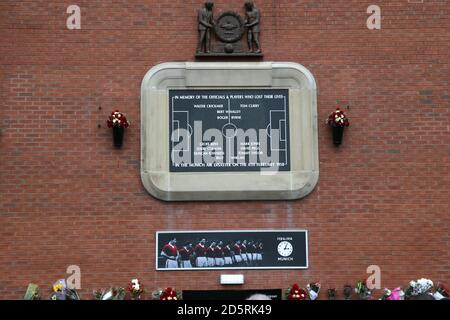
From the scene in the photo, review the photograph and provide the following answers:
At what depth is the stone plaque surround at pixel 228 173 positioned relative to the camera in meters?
13.4

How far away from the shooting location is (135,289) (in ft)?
42.2

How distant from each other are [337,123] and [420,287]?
2890 mm

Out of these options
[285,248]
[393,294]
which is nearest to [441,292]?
[393,294]

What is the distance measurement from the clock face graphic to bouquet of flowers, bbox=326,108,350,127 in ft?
6.80

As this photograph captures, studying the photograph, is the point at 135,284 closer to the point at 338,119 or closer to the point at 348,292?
the point at 348,292

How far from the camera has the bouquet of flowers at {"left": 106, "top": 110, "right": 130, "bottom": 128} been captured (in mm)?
13328

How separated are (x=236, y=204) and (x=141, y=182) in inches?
62.1

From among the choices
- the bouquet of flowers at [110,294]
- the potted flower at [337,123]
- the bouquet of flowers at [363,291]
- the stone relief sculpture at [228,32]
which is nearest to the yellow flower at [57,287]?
the bouquet of flowers at [110,294]

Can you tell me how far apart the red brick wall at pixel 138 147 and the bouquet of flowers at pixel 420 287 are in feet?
0.97

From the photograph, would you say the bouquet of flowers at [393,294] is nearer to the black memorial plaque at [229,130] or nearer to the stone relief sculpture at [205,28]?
the black memorial plaque at [229,130]

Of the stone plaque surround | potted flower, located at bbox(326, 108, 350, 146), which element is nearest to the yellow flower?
the stone plaque surround

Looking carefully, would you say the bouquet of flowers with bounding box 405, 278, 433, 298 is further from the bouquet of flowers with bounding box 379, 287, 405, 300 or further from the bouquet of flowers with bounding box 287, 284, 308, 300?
the bouquet of flowers with bounding box 287, 284, 308, 300
